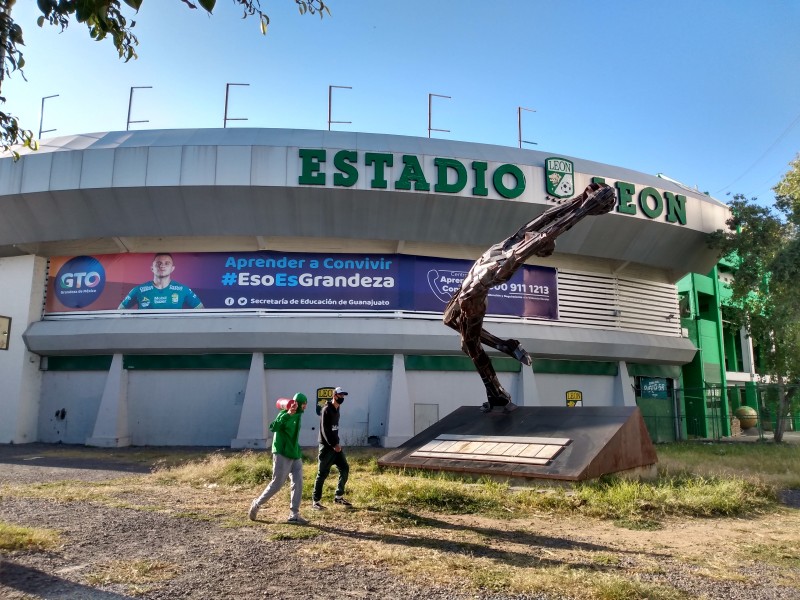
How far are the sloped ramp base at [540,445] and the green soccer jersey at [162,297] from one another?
12.1 meters

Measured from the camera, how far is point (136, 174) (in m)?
20.2

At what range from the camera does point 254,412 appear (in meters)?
21.0

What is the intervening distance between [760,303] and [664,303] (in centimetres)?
375

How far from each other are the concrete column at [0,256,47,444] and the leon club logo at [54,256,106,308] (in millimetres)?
803

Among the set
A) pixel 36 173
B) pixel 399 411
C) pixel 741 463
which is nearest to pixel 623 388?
pixel 741 463

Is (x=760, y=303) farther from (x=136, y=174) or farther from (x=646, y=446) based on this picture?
(x=136, y=174)

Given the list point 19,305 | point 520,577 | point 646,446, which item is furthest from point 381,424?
point 520,577

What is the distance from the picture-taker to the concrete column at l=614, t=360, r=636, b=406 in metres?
24.5

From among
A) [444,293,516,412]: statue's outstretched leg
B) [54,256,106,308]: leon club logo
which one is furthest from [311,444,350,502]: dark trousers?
[54,256,106,308]: leon club logo

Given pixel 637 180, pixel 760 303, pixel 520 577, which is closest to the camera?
pixel 520 577

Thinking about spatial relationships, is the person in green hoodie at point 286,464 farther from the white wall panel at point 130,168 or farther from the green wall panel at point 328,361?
the white wall panel at point 130,168

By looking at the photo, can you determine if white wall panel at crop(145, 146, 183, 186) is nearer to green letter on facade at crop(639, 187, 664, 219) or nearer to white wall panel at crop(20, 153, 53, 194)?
white wall panel at crop(20, 153, 53, 194)

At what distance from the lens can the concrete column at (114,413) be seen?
2127 cm

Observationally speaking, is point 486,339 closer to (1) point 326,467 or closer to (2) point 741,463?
(1) point 326,467
